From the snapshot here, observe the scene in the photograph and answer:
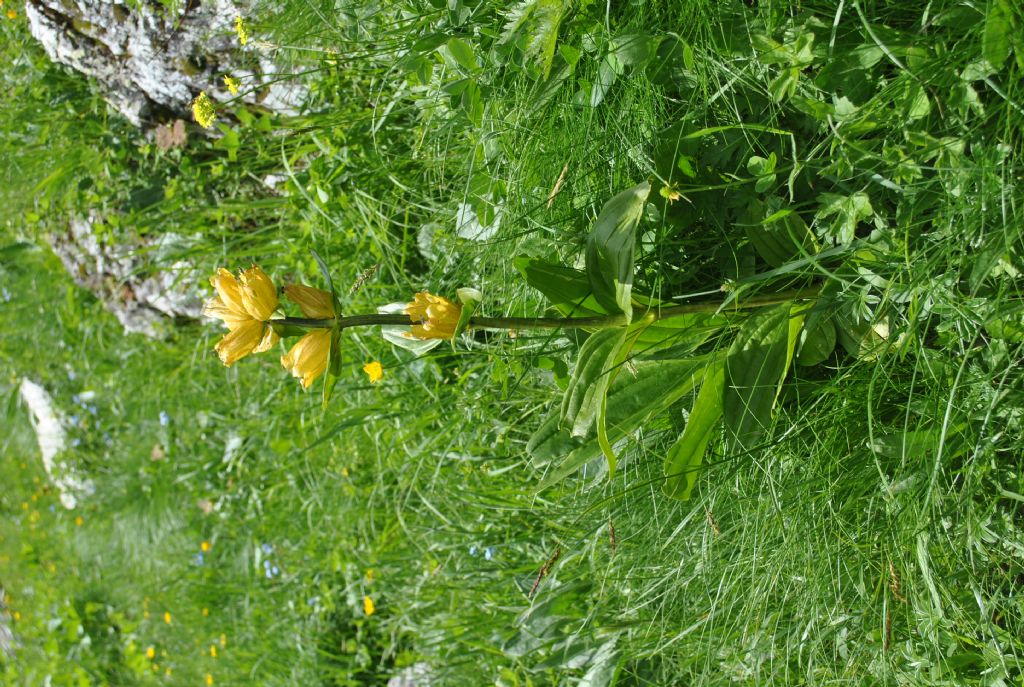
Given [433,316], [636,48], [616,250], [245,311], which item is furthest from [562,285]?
[245,311]

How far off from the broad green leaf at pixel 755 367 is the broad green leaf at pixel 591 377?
0.74 ft

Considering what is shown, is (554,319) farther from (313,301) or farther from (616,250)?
(313,301)

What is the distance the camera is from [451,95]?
1.74 meters

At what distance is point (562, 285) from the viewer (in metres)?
1.54

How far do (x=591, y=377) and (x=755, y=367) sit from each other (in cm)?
30

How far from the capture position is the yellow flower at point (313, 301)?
1333 millimetres

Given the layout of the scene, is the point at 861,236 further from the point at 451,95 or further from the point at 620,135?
the point at 451,95

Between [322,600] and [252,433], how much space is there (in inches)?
24.6

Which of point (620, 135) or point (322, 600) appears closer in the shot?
point (620, 135)

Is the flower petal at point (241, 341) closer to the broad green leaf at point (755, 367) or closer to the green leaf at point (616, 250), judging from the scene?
the green leaf at point (616, 250)

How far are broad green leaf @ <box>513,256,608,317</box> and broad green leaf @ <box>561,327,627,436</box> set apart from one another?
8 cm

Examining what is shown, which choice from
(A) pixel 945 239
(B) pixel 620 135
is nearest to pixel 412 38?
(B) pixel 620 135

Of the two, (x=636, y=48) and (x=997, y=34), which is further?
(x=636, y=48)

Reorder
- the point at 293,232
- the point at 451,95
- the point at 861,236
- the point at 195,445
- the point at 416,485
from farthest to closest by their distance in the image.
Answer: the point at 195,445 < the point at 293,232 < the point at 416,485 < the point at 451,95 < the point at 861,236
